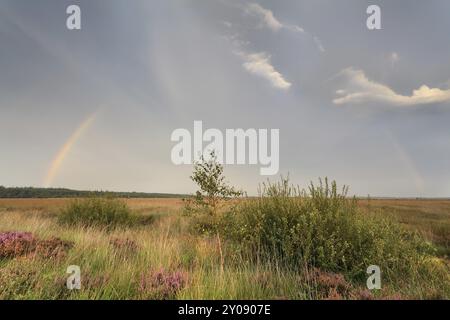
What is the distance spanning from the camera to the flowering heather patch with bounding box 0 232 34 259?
6.97 meters

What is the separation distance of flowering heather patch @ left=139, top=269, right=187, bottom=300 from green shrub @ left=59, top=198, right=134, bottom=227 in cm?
1078

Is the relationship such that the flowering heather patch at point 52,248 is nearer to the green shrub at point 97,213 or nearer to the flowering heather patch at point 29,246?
the flowering heather patch at point 29,246

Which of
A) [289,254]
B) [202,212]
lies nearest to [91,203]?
[202,212]

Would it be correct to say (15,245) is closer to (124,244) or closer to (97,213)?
(124,244)

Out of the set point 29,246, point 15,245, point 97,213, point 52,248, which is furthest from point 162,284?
point 97,213

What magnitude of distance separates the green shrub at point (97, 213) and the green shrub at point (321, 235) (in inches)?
360

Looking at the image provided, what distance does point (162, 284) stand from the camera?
5.36m

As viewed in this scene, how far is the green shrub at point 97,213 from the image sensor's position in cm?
1595

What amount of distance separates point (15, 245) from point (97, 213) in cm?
900

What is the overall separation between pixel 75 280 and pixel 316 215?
493 centimetres
